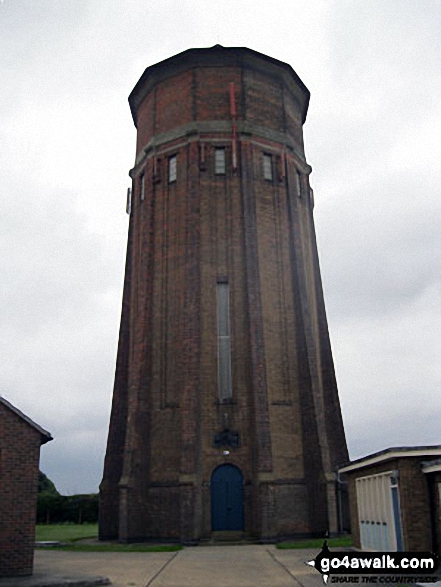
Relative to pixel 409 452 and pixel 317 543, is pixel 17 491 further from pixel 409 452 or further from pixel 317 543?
pixel 317 543

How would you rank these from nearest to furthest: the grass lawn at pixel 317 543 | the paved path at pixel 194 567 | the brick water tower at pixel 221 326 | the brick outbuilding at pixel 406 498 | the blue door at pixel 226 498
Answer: the paved path at pixel 194 567
the brick outbuilding at pixel 406 498
the grass lawn at pixel 317 543
the blue door at pixel 226 498
the brick water tower at pixel 221 326

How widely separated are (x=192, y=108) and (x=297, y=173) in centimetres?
667

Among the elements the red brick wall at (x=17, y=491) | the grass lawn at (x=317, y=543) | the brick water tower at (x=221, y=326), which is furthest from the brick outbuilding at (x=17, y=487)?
the grass lawn at (x=317, y=543)

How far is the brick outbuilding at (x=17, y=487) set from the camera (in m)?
14.3

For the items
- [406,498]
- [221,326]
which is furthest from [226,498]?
[406,498]

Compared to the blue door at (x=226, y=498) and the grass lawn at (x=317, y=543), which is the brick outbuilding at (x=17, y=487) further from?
the blue door at (x=226, y=498)

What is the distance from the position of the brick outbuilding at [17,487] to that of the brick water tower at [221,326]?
10840mm

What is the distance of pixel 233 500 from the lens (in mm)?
25719

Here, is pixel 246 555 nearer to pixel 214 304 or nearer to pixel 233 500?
pixel 233 500

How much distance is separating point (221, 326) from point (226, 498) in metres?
7.52

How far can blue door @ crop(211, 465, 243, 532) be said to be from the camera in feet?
83.5

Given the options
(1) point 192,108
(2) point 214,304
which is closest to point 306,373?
(2) point 214,304

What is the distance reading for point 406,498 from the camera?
1480 centimetres

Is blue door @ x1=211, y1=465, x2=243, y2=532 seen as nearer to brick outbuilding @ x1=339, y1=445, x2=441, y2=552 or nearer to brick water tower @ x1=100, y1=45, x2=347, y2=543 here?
brick water tower @ x1=100, y1=45, x2=347, y2=543
